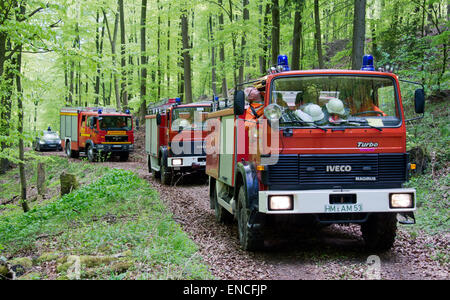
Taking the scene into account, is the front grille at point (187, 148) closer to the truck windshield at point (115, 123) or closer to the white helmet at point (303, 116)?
the white helmet at point (303, 116)

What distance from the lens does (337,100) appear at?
629cm

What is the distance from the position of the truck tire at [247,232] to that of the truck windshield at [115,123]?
61.2ft

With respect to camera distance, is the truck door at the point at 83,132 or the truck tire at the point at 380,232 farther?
the truck door at the point at 83,132

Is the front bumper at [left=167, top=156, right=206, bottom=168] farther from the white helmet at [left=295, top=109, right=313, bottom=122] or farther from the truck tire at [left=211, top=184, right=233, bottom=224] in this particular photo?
the white helmet at [left=295, top=109, right=313, bottom=122]

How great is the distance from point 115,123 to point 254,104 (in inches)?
739

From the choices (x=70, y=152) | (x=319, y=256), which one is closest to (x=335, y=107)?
(x=319, y=256)

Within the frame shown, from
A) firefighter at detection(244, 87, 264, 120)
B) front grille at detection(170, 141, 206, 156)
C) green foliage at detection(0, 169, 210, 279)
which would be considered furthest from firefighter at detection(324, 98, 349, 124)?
front grille at detection(170, 141, 206, 156)

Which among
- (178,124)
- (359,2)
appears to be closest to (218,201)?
(178,124)

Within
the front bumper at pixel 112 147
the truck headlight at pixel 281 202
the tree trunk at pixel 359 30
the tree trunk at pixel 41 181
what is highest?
the tree trunk at pixel 359 30

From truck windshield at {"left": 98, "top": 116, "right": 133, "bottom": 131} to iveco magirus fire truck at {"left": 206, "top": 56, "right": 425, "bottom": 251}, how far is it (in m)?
18.8

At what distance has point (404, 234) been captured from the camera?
8039 millimetres

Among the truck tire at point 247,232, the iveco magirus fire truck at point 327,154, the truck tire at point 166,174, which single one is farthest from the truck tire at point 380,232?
the truck tire at point 166,174

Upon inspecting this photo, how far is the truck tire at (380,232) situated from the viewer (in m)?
6.46
